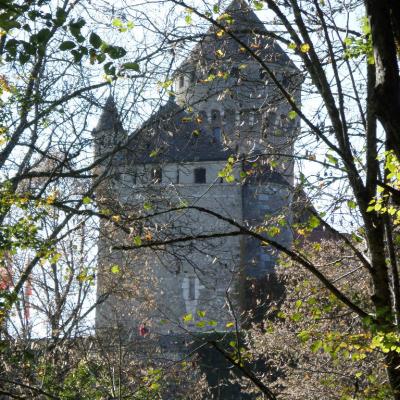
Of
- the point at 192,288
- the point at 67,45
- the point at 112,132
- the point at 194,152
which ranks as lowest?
the point at 192,288

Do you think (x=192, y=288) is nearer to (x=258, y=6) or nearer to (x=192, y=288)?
(x=192, y=288)

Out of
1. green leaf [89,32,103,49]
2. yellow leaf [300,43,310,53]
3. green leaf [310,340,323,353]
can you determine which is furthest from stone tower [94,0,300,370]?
green leaf [89,32,103,49]

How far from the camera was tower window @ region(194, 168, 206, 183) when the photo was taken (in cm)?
3891

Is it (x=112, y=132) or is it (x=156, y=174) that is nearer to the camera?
(x=156, y=174)

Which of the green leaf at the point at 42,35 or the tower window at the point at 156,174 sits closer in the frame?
the green leaf at the point at 42,35

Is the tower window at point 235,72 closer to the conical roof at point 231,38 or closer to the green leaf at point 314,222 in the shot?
the conical roof at point 231,38

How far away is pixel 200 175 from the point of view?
39.0m

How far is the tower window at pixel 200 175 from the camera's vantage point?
38906 mm

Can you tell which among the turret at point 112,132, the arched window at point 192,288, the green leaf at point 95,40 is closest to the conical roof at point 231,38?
the green leaf at point 95,40

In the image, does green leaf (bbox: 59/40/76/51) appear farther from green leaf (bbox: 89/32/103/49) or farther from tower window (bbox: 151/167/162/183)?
tower window (bbox: 151/167/162/183)

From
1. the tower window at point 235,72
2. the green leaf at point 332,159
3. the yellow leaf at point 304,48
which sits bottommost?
the green leaf at point 332,159

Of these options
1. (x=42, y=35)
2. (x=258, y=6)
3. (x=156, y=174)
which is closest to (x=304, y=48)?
(x=258, y=6)

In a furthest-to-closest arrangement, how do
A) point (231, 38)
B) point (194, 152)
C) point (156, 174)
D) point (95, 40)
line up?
1. point (194, 152)
2. point (156, 174)
3. point (231, 38)
4. point (95, 40)

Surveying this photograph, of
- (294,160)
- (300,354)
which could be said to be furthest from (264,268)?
(294,160)
